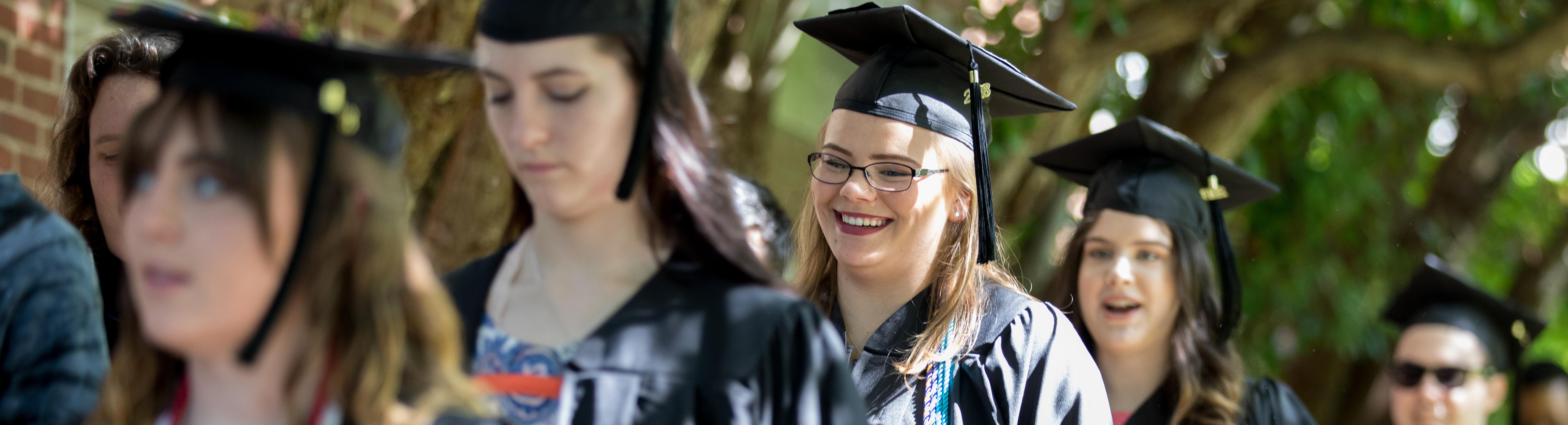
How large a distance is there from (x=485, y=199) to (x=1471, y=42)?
4958 millimetres

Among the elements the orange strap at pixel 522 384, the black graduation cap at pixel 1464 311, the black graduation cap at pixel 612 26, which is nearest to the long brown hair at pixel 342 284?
the orange strap at pixel 522 384

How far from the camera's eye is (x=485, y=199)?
11.4 feet

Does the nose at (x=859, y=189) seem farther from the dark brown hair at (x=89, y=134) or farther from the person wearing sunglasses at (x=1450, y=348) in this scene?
the person wearing sunglasses at (x=1450, y=348)

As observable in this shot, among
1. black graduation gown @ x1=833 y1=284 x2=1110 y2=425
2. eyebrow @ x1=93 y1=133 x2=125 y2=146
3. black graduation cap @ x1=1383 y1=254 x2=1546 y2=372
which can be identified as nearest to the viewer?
eyebrow @ x1=93 y1=133 x2=125 y2=146

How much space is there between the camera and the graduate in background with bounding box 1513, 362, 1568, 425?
4.98m

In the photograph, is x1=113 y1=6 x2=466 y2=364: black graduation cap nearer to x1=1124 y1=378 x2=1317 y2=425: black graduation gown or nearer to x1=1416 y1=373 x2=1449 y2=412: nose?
x1=1124 y1=378 x2=1317 y2=425: black graduation gown

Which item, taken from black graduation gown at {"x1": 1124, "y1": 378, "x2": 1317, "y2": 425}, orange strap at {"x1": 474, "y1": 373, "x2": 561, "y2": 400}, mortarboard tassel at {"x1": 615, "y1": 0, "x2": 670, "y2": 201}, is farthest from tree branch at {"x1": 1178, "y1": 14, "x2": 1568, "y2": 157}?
orange strap at {"x1": 474, "y1": 373, "x2": 561, "y2": 400}

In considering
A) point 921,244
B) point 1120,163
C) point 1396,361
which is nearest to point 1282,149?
point 1396,361

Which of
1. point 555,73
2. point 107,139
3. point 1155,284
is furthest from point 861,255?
point 107,139

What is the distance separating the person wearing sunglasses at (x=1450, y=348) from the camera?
403 cm

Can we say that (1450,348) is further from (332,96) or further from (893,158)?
(332,96)

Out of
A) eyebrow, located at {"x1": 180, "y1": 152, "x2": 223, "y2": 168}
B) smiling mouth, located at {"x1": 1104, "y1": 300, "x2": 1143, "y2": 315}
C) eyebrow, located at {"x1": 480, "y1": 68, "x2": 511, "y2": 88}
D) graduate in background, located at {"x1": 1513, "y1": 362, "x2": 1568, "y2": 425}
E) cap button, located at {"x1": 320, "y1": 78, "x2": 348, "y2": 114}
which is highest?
eyebrow, located at {"x1": 480, "y1": 68, "x2": 511, "y2": 88}

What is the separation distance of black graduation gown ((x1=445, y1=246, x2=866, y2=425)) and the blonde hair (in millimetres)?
889

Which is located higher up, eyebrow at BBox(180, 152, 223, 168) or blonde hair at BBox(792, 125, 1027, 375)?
eyebrow at BBox(180, 152, 223, 168)
